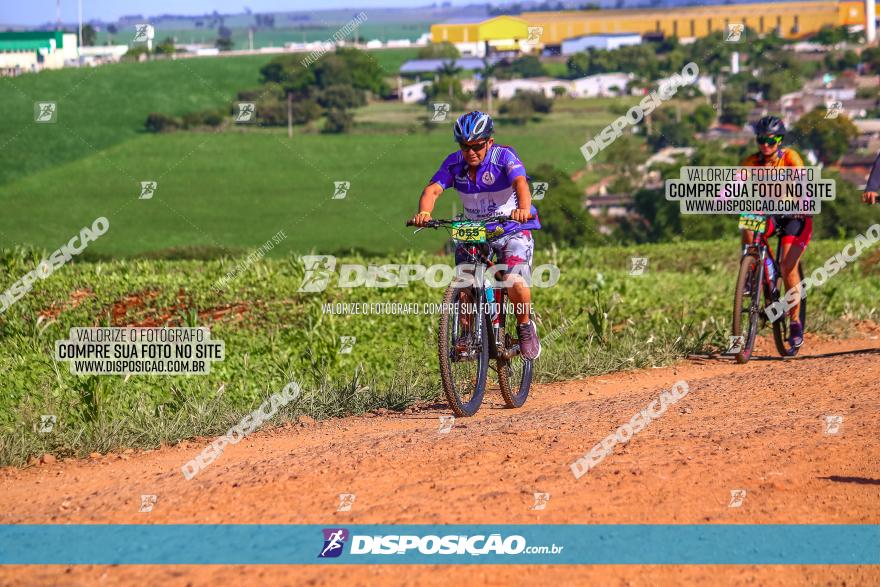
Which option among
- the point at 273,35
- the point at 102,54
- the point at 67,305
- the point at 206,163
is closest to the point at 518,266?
the point at 67,305

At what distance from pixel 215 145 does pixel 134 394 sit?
58917mm

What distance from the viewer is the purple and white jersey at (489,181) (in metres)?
8.51

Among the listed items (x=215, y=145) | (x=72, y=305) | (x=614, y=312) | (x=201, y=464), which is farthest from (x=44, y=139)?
(x=201, y=464)

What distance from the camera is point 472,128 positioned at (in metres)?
8.25

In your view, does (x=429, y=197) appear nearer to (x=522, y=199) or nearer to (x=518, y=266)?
(x=522, y=199)

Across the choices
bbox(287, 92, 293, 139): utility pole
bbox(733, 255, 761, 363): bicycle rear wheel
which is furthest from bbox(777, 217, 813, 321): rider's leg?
bbox(287, 92, 293, 139): utility pole

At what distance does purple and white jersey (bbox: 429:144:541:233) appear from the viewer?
8508 mm

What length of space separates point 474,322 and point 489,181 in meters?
1.00

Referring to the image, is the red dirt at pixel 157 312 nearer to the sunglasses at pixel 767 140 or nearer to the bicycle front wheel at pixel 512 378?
the bicycle front wheel at pixel 512 378

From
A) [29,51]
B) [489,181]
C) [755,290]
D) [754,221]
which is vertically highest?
[29,51]

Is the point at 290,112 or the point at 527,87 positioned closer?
the point at 290,112

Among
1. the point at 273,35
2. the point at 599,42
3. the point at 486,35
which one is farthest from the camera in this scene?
the point at 273,35

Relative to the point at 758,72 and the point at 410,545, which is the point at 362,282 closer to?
the point at 410,545

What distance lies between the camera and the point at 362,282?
15.2 metres
